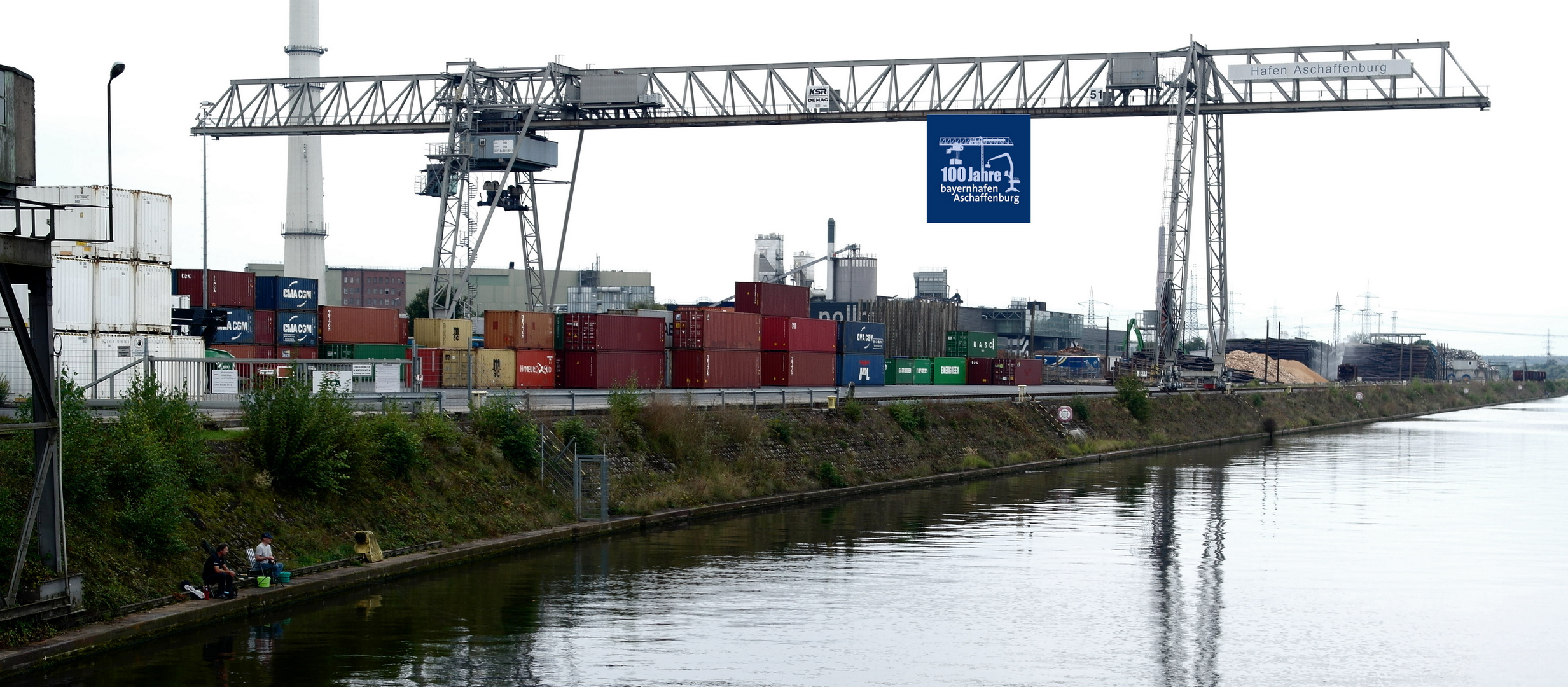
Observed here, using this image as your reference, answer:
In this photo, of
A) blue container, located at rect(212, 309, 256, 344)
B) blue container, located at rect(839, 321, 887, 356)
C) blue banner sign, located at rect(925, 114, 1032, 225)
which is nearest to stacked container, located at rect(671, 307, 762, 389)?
blue container, located at rect(839, 321, 887, 356)

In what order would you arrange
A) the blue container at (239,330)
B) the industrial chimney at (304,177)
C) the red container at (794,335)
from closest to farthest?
1. the blue container at (239,330)
2. the red container at (794,335)
3. the industrial chimney at (304,177)

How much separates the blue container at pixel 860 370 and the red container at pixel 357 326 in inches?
782

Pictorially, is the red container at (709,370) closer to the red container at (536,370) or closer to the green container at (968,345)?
the red container at (536,370)

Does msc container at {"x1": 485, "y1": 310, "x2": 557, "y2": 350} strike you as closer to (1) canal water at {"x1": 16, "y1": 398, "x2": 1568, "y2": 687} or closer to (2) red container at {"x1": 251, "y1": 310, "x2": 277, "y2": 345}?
(2) red container at {"x1": 251, "y1": 310, "x2": 277, "y2": 345}

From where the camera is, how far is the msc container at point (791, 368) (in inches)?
2103

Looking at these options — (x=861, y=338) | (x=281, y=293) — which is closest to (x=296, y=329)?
(x=281, y=293)

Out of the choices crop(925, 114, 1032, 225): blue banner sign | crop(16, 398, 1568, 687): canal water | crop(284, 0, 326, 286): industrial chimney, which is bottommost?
crop(16, 398, 1568, 687): canal water

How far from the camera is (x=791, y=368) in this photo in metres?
53.7

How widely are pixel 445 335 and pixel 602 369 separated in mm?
6377

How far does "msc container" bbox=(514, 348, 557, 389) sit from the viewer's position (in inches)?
1769

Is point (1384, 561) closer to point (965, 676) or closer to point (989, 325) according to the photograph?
point (965, 676)

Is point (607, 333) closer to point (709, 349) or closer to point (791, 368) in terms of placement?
point (709, 349)

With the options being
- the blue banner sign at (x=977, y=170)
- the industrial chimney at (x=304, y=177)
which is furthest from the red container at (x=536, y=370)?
the industrial chimney at (x=304, y=177)

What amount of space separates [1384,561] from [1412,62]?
79.4 feet
